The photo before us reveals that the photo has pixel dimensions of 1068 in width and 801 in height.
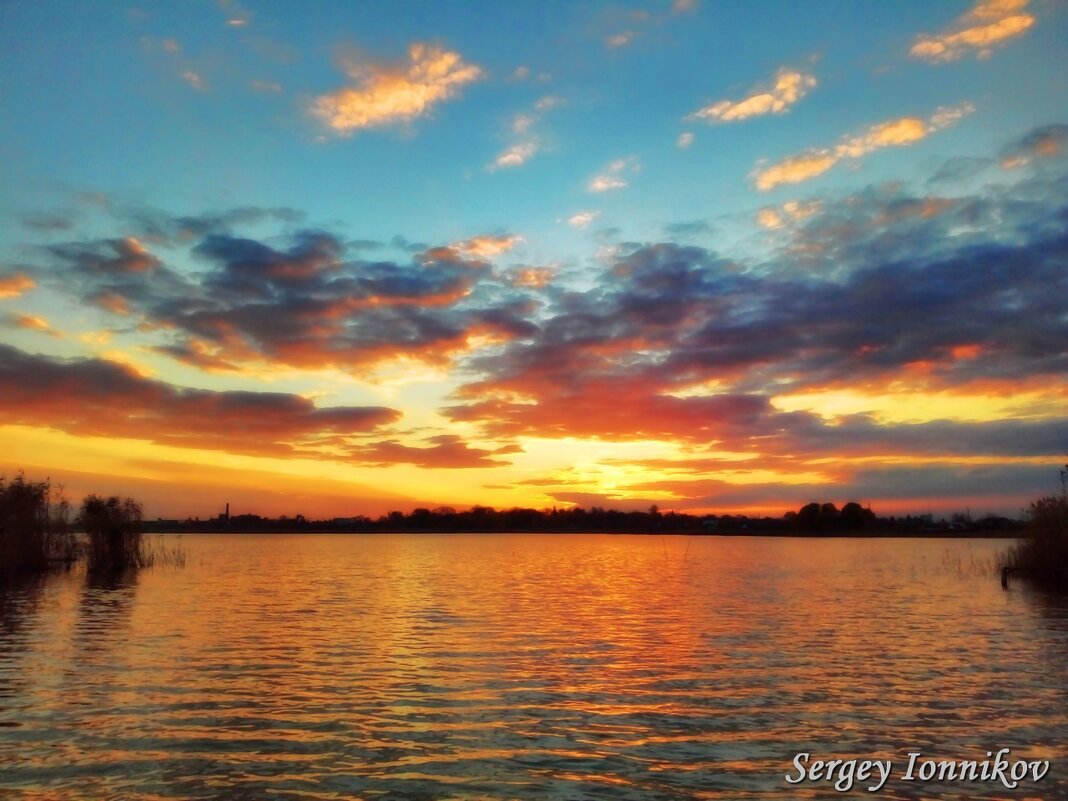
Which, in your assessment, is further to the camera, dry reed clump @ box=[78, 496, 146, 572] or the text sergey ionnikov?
dry reed clump @ box=[78, 496, 146, 572]

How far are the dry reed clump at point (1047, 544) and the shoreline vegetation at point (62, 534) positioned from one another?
7018cm

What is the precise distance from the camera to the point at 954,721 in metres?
19.3

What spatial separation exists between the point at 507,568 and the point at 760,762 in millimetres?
71872

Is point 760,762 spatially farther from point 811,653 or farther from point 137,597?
point 137,597

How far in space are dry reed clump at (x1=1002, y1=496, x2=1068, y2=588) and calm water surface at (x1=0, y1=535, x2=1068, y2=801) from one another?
1610cm

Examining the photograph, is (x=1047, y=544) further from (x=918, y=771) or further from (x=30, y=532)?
(x=30, y=532)

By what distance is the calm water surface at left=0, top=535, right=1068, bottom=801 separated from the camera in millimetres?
14945

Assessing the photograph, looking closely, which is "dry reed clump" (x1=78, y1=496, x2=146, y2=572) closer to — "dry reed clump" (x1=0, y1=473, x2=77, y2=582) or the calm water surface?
"dry reed clump" (x1=0, y1=473, x2=77, y2=582)

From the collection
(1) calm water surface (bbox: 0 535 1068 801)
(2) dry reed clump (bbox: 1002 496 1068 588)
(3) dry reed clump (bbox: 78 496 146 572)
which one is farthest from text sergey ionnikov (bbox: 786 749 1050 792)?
(3) dry reed clump (bbox: 78 496 146 572)

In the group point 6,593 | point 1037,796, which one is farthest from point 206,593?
point 1037,796

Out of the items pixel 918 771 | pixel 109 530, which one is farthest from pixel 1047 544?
pixel 109 530

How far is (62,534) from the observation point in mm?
61812

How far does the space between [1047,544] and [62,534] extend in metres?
75.1

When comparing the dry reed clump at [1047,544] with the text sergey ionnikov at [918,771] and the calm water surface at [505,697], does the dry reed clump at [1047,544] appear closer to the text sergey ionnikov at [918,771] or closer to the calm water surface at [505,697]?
the calm water surface at [505,697]
